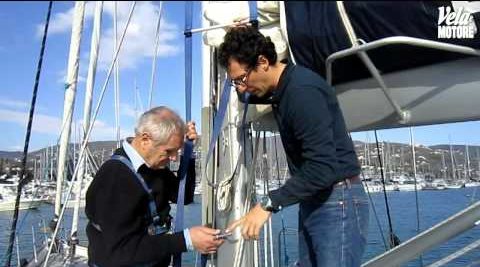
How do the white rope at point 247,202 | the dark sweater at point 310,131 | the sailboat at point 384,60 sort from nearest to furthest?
1. the dark sweater at point 310,131
2. the sailboat at point 384,60
3. the white rope at point 247,202

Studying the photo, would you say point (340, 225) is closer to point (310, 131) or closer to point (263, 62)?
point (310, 131)

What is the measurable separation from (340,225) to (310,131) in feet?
1.41

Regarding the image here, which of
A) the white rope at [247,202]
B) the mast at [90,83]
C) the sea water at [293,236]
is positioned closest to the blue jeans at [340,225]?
the white rope at [247,202]

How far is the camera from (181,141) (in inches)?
83.4

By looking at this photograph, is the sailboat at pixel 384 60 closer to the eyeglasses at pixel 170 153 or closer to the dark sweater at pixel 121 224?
the eyeglasses at pixel 170 153

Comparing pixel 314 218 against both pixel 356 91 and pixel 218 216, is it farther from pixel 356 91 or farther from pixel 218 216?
pixel 218 216

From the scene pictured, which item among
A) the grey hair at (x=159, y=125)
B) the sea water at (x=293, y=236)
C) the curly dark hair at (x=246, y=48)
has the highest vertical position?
the curly dark hair at (x=246, y=48)

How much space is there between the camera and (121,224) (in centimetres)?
195

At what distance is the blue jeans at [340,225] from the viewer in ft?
6.58

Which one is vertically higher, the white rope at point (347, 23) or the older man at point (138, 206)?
the white rope at point (347, 23)

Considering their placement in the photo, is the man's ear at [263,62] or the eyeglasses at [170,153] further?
the eyeglasses at [170,153]

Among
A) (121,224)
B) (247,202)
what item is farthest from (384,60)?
(121,224)

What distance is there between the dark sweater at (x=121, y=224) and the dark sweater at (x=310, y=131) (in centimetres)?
51

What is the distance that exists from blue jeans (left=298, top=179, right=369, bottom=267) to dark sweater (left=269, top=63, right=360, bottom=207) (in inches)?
3.9
